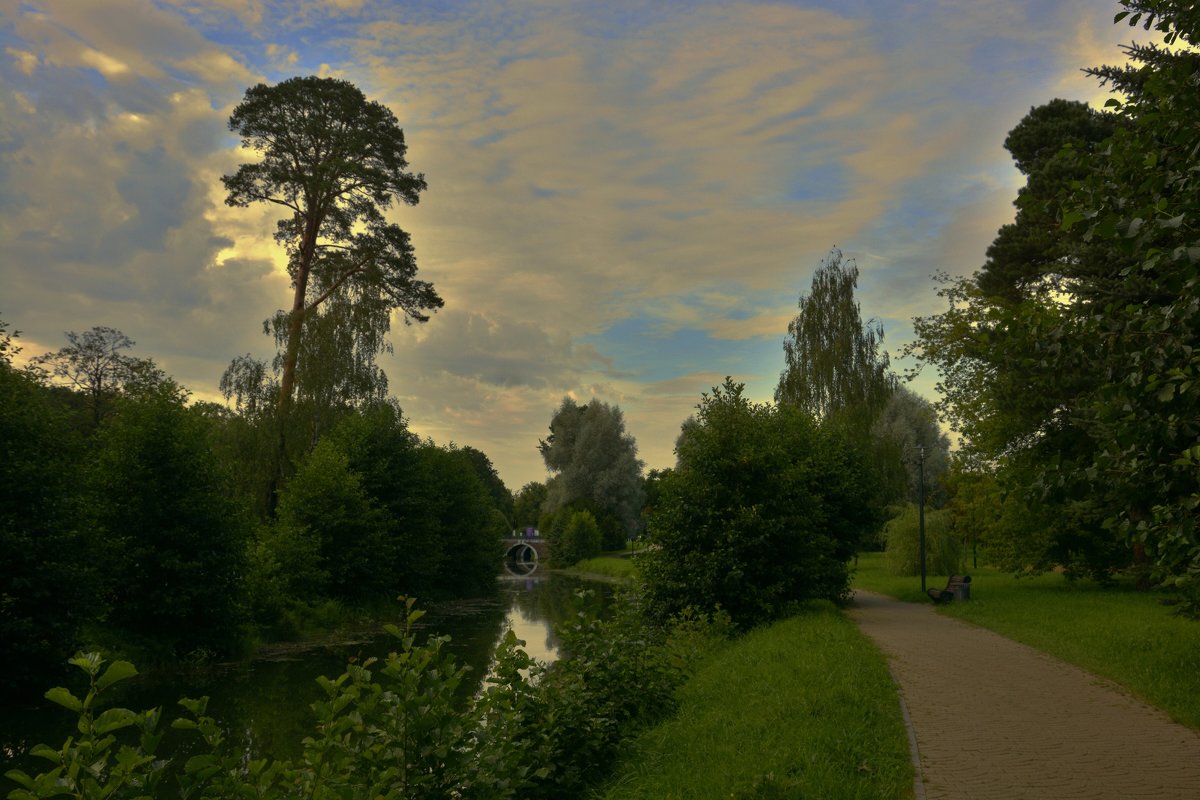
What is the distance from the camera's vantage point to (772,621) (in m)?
19.2

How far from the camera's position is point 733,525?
62.1 feet

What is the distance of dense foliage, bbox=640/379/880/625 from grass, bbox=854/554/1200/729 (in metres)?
4.71

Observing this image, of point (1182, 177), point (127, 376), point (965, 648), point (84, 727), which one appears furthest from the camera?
point (127, 376)

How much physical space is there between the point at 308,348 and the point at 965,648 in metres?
24.0

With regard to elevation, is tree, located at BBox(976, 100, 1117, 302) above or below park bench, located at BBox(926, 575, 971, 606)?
above

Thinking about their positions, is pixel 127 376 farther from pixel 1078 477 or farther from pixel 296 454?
pixel 1078 477

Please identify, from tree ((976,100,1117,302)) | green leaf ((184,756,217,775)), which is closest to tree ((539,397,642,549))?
tree ((976,100,1117,302))

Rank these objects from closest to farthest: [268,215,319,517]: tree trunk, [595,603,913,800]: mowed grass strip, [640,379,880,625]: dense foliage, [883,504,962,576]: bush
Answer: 1. [595,603,913,800]: mowed grass strip
2. [640,379,880,625]: dense foliage
3. [268,215,319,517]: tree trunk
4. [883,504,962,576]: bush

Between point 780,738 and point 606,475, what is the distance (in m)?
62.7

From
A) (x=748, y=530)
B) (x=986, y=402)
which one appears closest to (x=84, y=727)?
(x=748, y=530)

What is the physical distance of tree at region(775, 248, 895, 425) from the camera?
37938 millimetres

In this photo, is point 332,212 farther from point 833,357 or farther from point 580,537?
point 580,537

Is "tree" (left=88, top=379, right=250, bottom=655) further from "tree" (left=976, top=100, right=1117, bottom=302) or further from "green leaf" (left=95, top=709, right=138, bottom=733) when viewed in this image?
"tree" (left=976, top=100, right=1117, bottom=302)

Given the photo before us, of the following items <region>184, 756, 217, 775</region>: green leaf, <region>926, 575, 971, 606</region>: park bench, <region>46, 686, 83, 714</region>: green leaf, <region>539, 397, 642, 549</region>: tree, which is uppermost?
<region>539, 397, 642, 549</region>: tree
